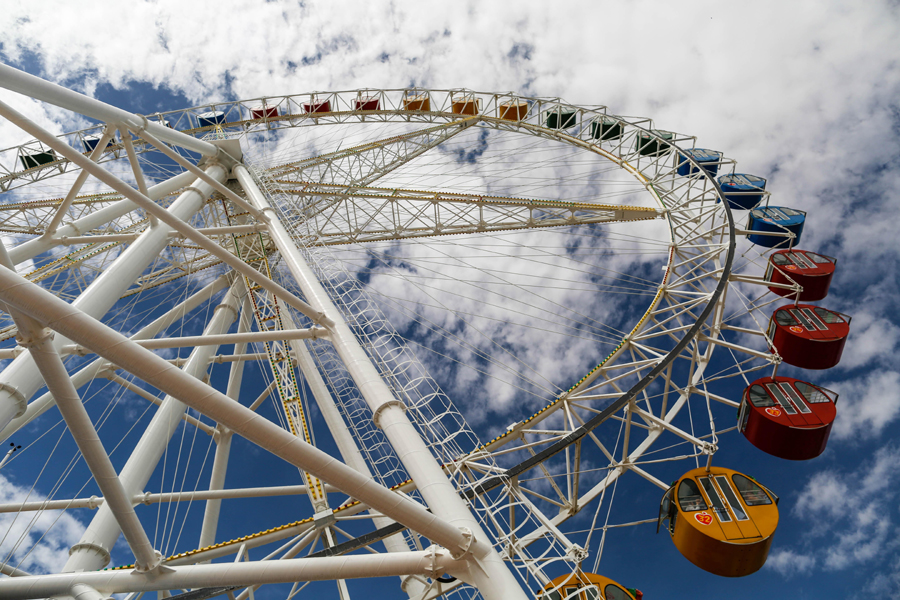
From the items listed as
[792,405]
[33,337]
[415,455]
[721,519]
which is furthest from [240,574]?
[792,405]

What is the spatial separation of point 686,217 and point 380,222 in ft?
36.3

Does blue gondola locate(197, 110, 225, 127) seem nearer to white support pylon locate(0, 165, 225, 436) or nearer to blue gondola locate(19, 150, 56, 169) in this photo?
blue gondola locate(19, 150, 56, 169)

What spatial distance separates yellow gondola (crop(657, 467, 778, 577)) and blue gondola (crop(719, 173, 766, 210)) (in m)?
13.2

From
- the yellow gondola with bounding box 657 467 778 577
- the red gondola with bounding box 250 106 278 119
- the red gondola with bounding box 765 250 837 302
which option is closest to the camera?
the yellow gondola with bounding box 657 467 778 577

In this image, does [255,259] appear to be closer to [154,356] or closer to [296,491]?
[296,491]

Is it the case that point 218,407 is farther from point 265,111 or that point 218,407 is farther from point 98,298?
point 265,111

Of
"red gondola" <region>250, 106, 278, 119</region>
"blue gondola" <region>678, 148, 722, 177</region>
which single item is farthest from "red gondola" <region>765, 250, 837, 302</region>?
"red gondola" <region>250, 106, 278, 119</region>

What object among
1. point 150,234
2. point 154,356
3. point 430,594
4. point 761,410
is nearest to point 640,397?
point 761,410

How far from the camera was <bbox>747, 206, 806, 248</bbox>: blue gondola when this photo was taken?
18.3m

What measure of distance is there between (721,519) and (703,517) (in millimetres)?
318

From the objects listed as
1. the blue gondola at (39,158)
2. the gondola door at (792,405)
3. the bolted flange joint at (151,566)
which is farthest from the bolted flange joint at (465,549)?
the blue gondola at (39,158)

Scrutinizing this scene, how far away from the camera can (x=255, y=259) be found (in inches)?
747

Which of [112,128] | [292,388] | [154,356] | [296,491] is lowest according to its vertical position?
[296,491]

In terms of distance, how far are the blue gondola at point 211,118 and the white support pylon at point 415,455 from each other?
21.3m
